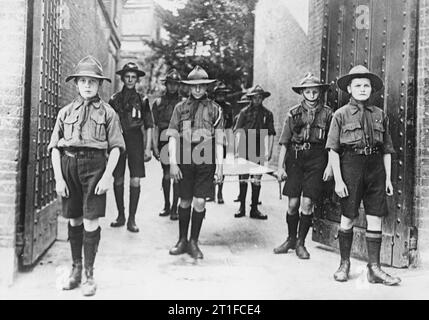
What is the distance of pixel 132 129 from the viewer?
18.4ft

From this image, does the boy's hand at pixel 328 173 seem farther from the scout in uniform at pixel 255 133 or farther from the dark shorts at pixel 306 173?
the scout in uniform at pixel 255 133

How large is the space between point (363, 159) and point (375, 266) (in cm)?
92

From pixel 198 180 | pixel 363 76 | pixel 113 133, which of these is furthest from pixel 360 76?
pixel 113 133

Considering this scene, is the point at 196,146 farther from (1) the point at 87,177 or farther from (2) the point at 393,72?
(2) the point at 393,72

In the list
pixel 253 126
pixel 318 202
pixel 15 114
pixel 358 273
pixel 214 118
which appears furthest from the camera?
pixel 253 126

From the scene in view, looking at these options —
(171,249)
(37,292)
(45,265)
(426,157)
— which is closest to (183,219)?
(171,249)

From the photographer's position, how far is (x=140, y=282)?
368 cm

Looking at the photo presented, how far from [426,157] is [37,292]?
11.5 feet

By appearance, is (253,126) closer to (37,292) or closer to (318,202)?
(318,202)

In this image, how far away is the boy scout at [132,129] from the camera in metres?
5.50

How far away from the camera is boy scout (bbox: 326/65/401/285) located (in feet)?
12.6

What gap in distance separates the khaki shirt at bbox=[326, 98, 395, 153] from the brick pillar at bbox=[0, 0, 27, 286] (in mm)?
2642

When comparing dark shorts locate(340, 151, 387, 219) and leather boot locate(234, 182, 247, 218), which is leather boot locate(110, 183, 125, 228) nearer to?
leather boot locate(234, 182, 247, 218)
